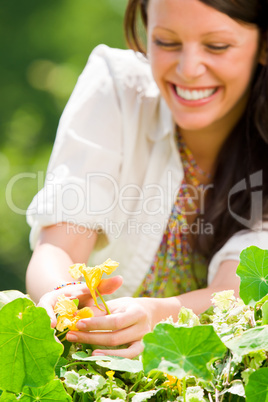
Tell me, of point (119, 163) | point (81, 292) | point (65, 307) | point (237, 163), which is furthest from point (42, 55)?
point (65, 307)

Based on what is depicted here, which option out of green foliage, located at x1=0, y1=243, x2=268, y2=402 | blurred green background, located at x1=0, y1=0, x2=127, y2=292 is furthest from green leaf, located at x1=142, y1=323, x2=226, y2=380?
blurred green background, located at x1=0, y1=0, x2=127, y2=292

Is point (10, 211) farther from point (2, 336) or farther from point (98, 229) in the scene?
point (2, 336)

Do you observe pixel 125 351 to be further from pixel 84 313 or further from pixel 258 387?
pixel 258 387

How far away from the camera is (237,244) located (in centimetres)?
144

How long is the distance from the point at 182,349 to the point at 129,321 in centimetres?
Result: 31

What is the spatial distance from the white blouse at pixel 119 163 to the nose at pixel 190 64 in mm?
292

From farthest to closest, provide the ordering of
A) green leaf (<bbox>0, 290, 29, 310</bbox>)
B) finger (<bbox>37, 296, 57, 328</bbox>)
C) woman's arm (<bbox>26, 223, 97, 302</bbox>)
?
woman's arm (<bbox>26, 223, 97, 302</bbox>), finger (<bbox>37, 296, 57, 328</bbox>), green leaf (<bbox>0, 290, 29, 310</bbox>)

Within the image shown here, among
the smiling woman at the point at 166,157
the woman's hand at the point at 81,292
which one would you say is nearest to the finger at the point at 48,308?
the woman's hand at the point at 81,292

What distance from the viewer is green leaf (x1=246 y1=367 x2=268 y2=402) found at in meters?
0.47

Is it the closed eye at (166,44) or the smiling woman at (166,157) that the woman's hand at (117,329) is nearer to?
the smiling woman at (166,157)

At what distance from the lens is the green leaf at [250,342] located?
0.47 metres

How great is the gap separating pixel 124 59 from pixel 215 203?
1.82 ft

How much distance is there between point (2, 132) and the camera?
339cm

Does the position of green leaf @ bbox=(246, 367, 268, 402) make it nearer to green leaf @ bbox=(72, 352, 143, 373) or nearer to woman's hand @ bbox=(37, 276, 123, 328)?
green leaf @ bbox=(72, 352, 143, 373)
